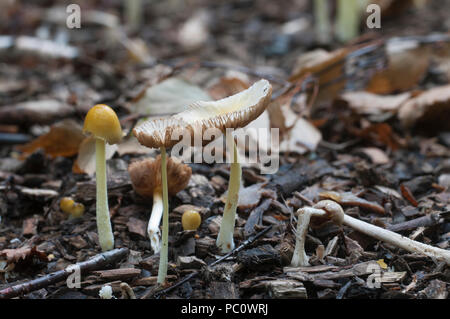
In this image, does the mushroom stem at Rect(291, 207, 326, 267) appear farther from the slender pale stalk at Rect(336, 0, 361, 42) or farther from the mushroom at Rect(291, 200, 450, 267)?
the slender pale stalk at Rect(336, 0, 361, 42)

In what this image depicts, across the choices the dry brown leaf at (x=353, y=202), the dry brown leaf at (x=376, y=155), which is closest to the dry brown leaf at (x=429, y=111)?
the dry brown leaf at (x=376, y=155)

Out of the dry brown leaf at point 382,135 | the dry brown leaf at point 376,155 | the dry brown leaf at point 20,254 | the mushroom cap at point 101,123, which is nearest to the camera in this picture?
the mushroom cap at point 101,123

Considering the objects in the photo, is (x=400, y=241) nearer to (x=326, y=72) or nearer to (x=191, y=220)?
(x=191, y=220)

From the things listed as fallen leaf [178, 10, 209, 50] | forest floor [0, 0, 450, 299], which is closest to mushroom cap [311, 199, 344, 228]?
forest floor [0, 0, 450, 299]

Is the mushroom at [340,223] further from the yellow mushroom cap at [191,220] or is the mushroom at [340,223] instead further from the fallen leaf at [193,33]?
the fallen leaf at [193,33]

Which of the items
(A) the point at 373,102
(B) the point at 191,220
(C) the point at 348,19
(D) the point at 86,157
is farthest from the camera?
(C) the point at 348,19

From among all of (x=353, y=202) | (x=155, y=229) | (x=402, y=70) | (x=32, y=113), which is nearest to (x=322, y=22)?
(x=402, y=70)
